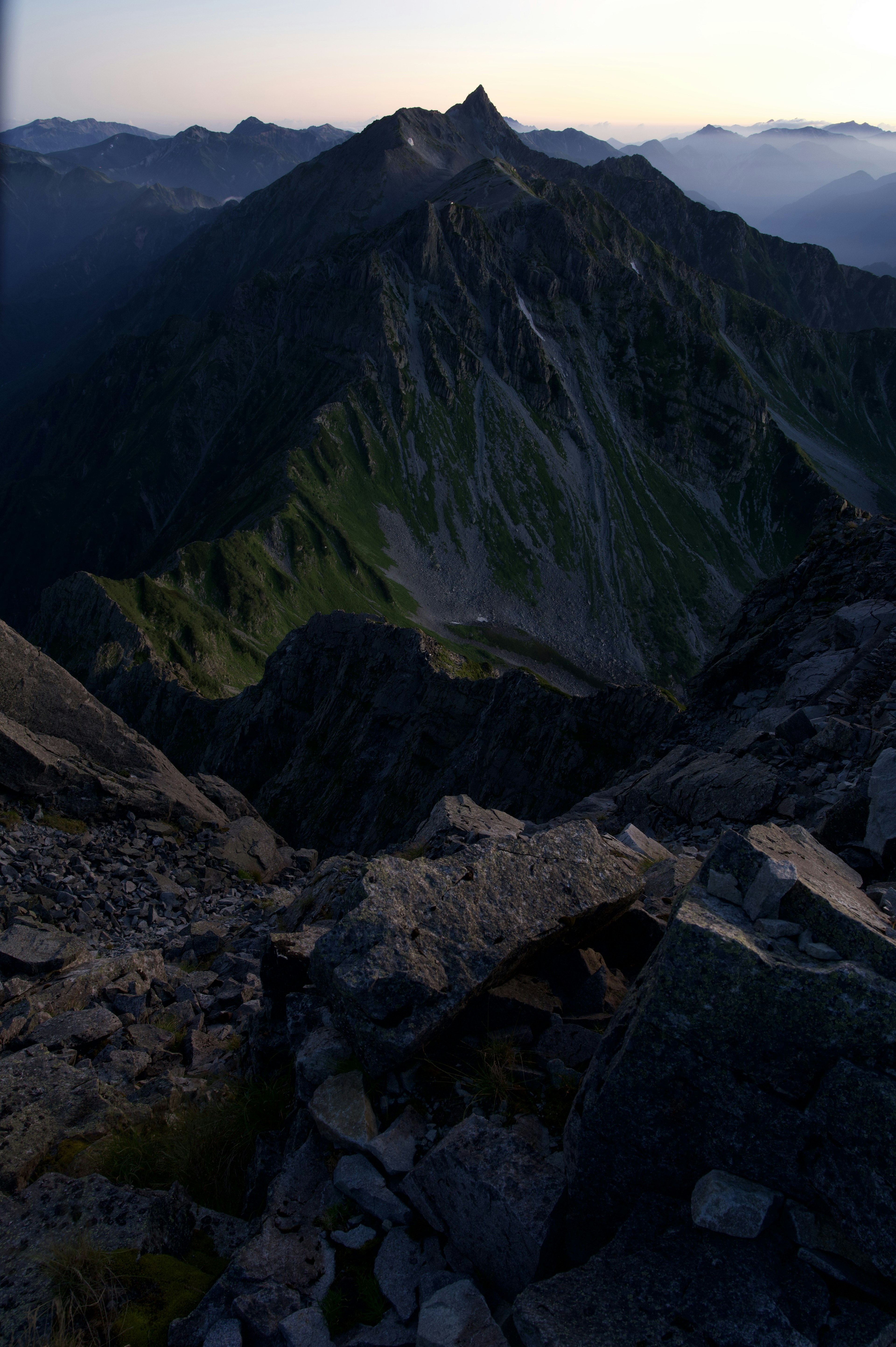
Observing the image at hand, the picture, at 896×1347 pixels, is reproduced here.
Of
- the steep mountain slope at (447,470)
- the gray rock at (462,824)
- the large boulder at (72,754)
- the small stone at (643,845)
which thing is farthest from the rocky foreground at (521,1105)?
the steep mountain slope at (447,470)

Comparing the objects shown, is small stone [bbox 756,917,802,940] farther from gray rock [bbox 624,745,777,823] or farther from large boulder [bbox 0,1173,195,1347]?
gray rock [bbox 624,745,777,823]

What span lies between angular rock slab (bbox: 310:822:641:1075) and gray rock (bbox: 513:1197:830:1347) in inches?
115

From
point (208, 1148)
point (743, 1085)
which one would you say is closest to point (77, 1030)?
point (208, 1148)

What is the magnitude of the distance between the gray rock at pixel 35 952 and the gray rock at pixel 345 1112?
11473 millimetres

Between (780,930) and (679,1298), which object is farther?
(780,930)

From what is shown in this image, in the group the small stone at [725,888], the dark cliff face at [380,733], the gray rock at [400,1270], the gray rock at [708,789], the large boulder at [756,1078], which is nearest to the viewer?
the large boulder at [756,1078]

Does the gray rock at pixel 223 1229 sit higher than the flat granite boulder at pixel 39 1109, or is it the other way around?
the gray rock at pixel 223 1229

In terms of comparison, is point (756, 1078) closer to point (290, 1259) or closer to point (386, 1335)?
point (386, 1335)

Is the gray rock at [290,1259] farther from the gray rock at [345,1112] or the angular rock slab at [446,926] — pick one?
the angular rock slab at [446,926]

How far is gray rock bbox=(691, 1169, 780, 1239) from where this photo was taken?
5922 millimetres

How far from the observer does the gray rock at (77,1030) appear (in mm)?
13242

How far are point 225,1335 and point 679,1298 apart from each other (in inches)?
157

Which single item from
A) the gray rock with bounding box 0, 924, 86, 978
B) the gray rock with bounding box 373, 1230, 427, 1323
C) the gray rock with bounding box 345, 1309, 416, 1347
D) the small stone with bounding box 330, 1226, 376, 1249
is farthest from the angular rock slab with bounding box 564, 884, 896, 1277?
the gray rock with bounding box 0, 924, 86, 978

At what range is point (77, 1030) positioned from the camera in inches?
532
